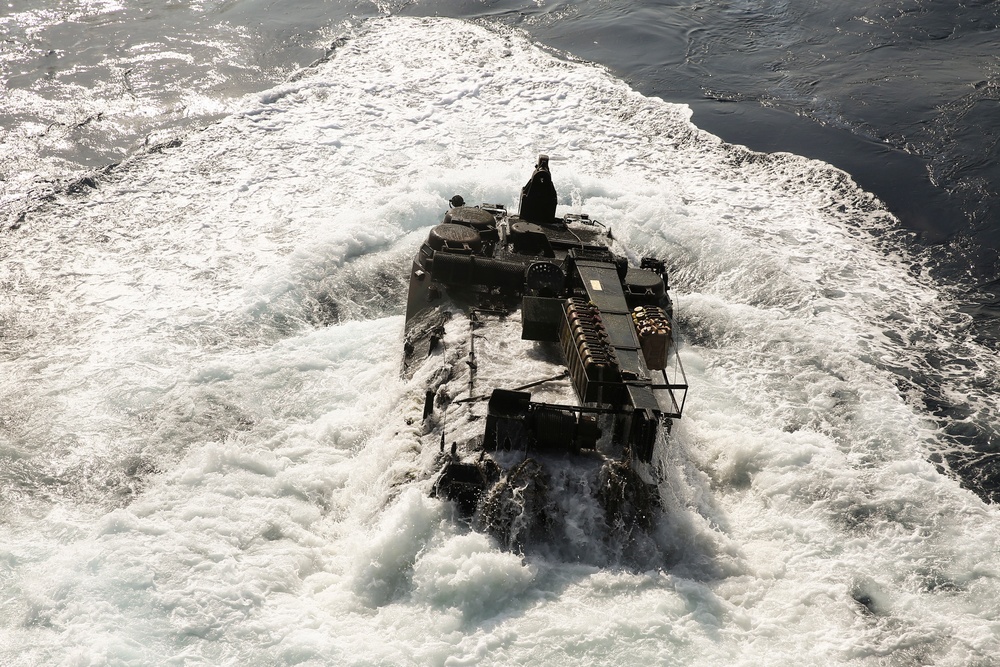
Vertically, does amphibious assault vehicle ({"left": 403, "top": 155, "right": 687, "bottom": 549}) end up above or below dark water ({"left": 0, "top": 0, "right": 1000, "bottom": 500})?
below

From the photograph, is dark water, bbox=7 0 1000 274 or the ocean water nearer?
the ocean water

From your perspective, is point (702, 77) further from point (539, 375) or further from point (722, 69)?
point (539, 375)

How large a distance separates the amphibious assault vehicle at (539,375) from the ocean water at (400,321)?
2.23 feet

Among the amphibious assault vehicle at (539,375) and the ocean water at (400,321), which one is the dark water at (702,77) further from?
the amphibious assault vehicle at (539,375)

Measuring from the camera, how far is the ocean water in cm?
1272

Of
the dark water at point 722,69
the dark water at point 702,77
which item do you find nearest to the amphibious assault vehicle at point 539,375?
the dark water at point 702,77

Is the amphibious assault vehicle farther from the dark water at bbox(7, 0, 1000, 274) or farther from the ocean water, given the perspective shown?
the dark water at bbox(7, 0, 1000, 274)

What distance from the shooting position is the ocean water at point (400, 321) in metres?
12.7

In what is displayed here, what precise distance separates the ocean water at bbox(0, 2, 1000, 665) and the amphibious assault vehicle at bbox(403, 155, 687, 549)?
2.23 ft

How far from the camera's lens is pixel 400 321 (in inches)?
810

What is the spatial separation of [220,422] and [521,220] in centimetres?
792

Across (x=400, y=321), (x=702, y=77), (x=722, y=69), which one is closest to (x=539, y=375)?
(x=400, y=321)

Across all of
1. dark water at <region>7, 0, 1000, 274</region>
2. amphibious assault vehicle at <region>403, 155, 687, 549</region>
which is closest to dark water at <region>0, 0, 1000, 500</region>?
→ dark water at <region>7, 0, 1000, 274</region>

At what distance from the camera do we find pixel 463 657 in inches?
463
